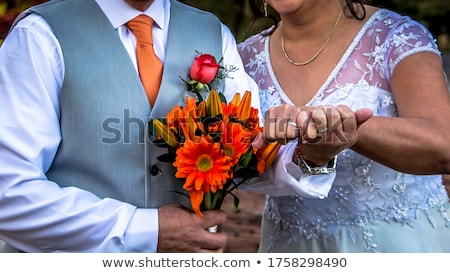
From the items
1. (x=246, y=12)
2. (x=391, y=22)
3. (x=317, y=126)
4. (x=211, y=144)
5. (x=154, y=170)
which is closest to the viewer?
(x=317, y=126)

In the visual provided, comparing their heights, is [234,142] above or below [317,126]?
below

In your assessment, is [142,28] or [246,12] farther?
[246,12]

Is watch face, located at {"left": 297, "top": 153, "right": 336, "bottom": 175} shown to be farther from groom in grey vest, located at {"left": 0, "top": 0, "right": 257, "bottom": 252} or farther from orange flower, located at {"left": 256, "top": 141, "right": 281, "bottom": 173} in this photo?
groom in grey vest, located at {"left": 0, "top": 0, "right": 257, "bottom": 252}

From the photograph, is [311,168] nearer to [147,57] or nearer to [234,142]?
[234,142]

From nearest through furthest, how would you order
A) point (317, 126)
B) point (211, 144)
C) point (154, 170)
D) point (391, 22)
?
point (317, 126)
point (211, 144)
point (154, 170)
point (391, 22)

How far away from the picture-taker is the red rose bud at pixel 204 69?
2.45 metres

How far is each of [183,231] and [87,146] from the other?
0.40 meters

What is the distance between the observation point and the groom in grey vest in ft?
7.43

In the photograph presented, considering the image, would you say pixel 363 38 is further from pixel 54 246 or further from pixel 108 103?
pixel 54 246

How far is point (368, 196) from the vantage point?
292cm

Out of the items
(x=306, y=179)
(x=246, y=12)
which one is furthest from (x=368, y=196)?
(x=246, y=12)

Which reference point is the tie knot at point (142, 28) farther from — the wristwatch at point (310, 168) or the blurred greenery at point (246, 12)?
the blurred greenery at point (246, 12)

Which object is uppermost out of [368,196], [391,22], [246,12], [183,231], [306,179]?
[391,22]

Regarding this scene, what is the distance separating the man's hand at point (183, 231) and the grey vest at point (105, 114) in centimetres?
10
